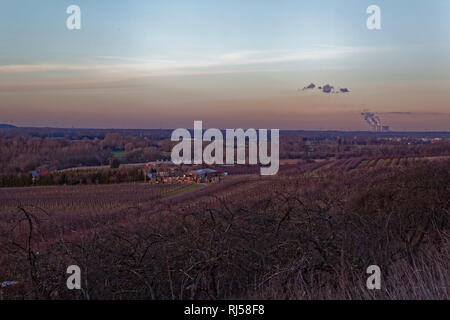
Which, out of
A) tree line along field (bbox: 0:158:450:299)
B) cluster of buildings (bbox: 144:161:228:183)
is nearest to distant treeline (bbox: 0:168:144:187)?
cluster of buildings (bbox: 144:161:228:183)

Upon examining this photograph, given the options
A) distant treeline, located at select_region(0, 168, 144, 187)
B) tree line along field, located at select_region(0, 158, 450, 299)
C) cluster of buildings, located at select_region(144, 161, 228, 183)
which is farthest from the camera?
distant treeline, located at select_region(0, 168, 144, 187)

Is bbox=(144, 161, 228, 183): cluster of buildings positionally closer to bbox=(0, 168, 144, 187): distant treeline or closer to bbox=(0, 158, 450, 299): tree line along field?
bbox=(0, 168, 144, 187): distant treeline

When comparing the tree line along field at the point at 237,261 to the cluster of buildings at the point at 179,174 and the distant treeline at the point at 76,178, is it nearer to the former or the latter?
the cluster of buildings at the point at 179,174

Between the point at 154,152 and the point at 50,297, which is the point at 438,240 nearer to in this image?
the point at 50,297

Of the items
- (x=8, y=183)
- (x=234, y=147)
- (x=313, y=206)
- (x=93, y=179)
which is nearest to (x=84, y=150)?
(x=93, y=179)

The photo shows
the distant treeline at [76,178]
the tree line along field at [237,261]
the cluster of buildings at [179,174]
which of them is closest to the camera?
the tree line along field at [237,261]

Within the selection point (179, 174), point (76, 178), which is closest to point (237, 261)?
point (179, 174)

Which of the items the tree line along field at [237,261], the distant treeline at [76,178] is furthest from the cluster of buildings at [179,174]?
the tree line along field at [237,261]

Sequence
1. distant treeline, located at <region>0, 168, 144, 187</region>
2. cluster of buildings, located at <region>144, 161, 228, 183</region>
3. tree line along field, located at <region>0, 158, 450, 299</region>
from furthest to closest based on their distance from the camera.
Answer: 1. distant treeline, located at <region>0, 168, 144, 187</region>
2. cluster of buildings, located at <region>144, 161, 228, 183</region>
3. tree line along field, located at <region>0, 158, 450, 299</region>

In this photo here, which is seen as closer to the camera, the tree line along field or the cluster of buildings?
the tree line along field
